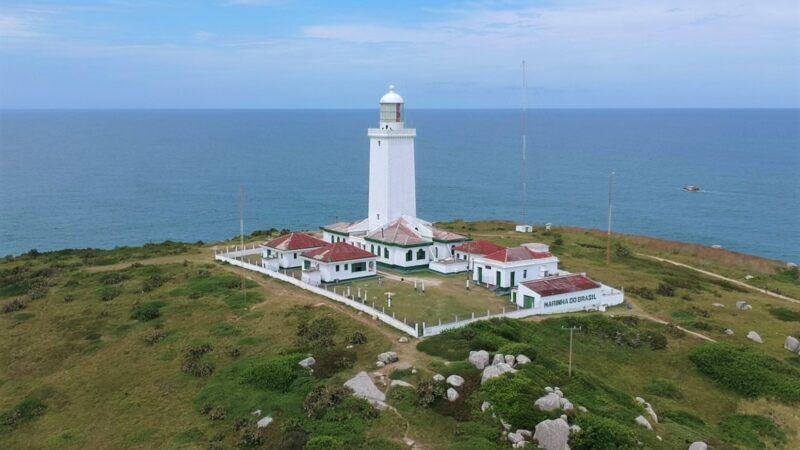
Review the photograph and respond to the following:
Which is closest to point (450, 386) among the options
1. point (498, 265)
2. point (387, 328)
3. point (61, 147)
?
point (387, 328)

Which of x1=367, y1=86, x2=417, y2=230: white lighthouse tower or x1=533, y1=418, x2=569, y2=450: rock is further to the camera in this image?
x1=367, y1=86, x2=417, y2=230: white lighthouse tower

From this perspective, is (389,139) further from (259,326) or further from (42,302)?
(42,302)

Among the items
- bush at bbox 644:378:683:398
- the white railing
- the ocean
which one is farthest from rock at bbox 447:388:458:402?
the ocean

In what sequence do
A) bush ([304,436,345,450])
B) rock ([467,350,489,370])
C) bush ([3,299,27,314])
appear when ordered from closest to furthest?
bush ([304,436,345,450]), rock ([467,350,489,370]), bush ([3,299,27,314])

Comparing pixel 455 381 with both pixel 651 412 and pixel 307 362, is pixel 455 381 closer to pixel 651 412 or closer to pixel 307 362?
pixel 307 362

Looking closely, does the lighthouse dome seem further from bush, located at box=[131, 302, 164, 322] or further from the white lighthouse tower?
bush, located at box=[131, 302, 164, 322]

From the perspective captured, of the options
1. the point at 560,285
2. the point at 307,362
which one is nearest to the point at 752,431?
the point at 560,285

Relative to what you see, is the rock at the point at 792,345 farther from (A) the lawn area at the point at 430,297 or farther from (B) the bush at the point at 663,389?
(A) the lawn area at the point at 430,297
